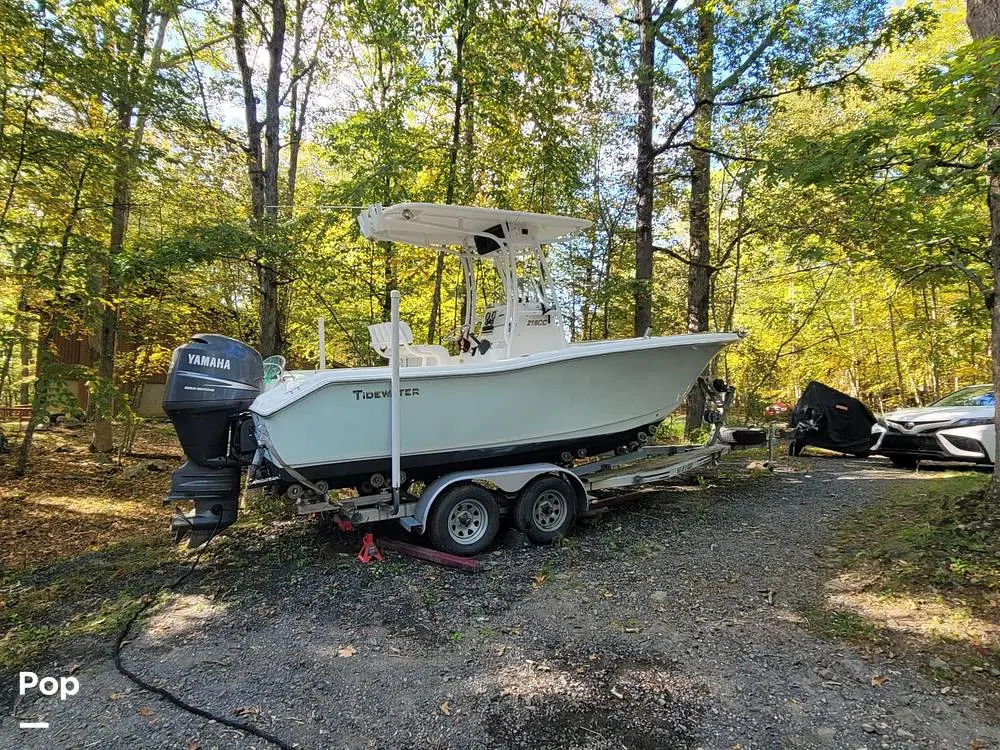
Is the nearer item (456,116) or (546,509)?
(546,509)

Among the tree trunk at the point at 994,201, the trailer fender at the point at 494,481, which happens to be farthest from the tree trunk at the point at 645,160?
the tree trunk at the point at 994,201

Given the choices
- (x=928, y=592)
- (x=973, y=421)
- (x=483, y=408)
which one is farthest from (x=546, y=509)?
(x=973, y=421)

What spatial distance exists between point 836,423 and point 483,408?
688 centimetres

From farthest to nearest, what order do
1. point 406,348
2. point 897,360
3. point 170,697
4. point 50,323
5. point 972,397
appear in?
point 897,360, point 972,397, point 50,323, point 406,348, point 170,697

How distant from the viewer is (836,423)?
8766 mm

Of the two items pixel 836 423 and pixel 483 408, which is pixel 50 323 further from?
pixel 836 423

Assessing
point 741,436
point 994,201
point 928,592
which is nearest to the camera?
point 928,592

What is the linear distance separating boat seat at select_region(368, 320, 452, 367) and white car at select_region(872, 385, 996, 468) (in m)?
6.10

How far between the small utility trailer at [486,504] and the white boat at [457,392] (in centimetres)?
18

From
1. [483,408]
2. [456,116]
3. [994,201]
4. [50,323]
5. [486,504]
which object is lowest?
[486,504]

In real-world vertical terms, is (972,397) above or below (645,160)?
below

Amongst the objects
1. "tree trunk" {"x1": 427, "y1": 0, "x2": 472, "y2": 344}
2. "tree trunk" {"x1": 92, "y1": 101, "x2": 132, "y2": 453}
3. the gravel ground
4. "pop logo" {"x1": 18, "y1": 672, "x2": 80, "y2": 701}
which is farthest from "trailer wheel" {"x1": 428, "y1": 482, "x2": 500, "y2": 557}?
"tree trunk" {"x1": 92, "y1": 101, "x2": 132, "y2": 453}

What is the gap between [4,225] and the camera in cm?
545

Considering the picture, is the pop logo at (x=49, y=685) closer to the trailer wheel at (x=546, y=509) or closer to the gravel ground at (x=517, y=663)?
the gravel ground at (x=517, y=663)
